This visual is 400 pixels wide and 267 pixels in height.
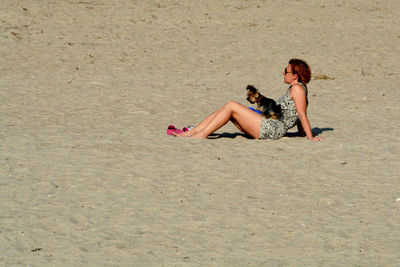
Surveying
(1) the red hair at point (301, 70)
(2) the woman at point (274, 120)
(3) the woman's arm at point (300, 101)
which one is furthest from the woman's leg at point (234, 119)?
(1) the red hair at point (301, 70)

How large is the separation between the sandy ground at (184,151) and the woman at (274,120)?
19 cm

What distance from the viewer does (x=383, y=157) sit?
7980 millimetres

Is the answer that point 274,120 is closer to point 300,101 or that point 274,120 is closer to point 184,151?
point 300,101

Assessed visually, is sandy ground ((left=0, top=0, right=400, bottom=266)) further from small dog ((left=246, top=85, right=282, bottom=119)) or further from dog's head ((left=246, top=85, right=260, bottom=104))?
dog's head ((left=246, top=85, right=260, bottom=104))

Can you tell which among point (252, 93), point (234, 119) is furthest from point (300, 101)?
point (234, 119)

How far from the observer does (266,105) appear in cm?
859

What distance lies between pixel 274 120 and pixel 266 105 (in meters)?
0.24

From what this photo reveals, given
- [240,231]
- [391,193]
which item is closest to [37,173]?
[240,231]

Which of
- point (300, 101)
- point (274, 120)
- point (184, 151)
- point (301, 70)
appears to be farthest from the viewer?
point (274, 120)

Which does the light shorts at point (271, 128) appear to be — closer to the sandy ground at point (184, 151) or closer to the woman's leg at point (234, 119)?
the woman's leg at point (234, 119)

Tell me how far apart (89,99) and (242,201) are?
20.1ft

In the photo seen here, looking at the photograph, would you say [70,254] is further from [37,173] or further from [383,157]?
[383,157]

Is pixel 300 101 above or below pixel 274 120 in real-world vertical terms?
above

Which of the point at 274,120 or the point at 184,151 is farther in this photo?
the point at 274,120
